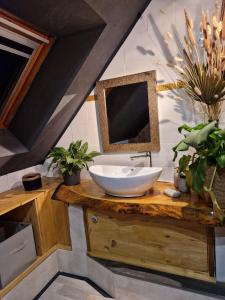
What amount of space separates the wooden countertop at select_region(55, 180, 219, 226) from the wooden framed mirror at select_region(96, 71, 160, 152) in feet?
1.33

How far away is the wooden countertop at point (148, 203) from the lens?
4.29ft

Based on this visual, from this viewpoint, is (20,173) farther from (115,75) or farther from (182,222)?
(182,222)

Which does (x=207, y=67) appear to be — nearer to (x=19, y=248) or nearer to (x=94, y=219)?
(x=94, y=219)

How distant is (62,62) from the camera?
1.65m

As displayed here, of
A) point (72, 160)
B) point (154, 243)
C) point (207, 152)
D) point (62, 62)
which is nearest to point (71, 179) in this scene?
point (72, 160)

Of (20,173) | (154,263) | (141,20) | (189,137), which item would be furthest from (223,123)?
(20,173)

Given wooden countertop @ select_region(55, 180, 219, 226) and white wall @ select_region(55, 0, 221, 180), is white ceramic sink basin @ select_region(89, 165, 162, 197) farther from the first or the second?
white wall @ select_region(55, 0, 221, 180)

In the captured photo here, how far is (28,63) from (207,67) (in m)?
Result: 1.30

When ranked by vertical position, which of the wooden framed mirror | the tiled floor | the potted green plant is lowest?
the tiled floor

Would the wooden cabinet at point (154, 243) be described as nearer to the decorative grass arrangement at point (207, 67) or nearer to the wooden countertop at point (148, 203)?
the wooden countertop at point (148, 203)

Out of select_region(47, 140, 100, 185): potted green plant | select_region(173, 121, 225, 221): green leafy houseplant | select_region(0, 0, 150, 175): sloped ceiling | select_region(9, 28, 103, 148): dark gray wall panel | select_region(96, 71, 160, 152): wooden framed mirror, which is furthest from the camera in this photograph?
select_region(47, 140, 100, 185): potted green plant

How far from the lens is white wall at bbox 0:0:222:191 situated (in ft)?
5.32

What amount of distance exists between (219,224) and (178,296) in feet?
2.23

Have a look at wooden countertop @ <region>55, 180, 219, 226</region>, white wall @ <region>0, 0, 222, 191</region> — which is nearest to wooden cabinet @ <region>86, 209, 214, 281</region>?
wooden countertop @ <region>55, 180, 219, 226</region>
